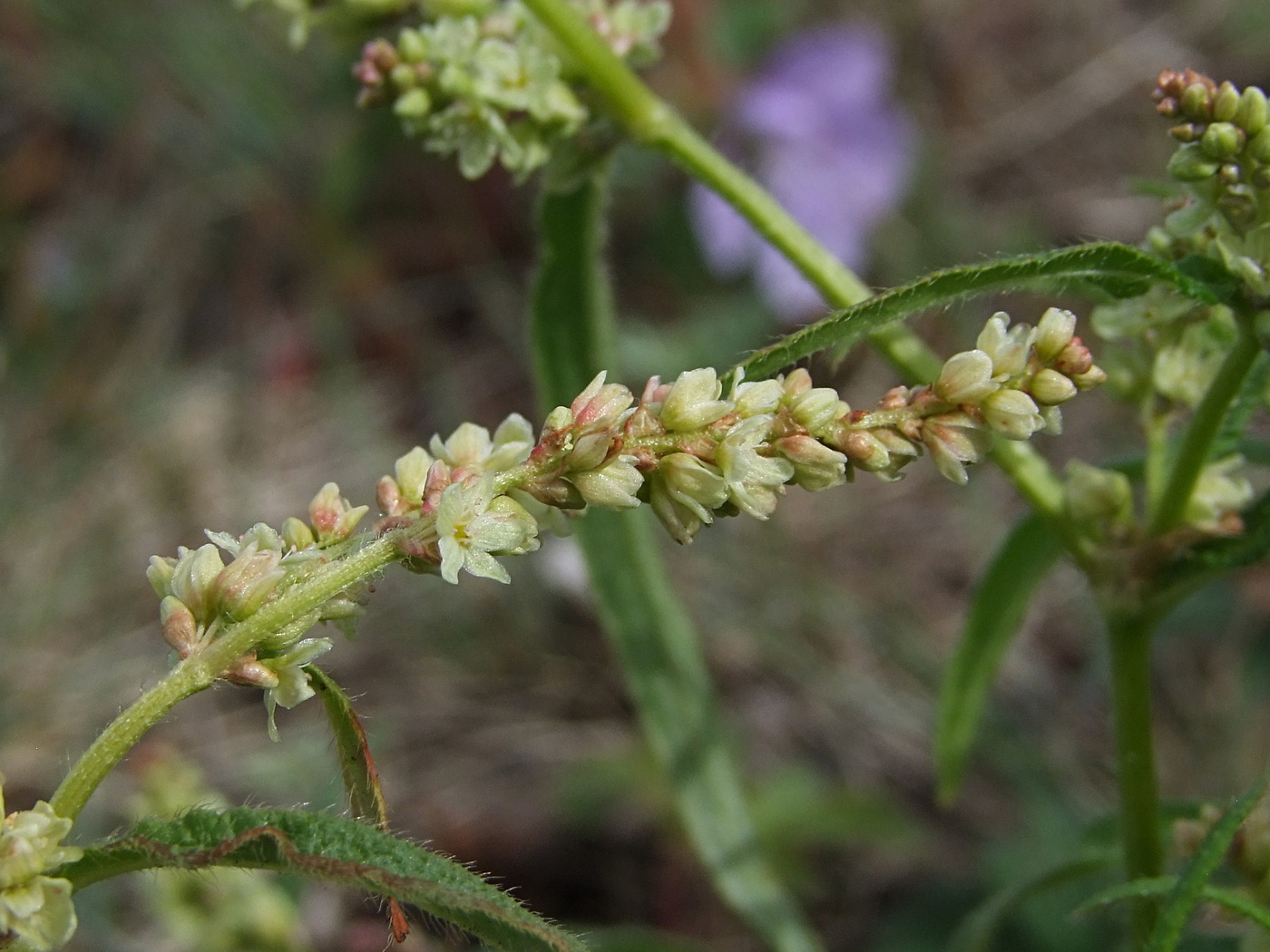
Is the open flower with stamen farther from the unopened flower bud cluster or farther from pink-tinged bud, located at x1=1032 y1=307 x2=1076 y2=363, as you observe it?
pink-tinged bud, located at x1=1032 y1=307 x2=1076 y2=363

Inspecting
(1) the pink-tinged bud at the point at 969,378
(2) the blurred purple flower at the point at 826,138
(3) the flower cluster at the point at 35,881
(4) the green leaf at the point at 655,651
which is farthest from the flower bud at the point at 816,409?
(2) the blurred purple flower at the point at 826,138

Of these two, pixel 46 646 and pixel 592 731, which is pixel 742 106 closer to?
pixel 592 731

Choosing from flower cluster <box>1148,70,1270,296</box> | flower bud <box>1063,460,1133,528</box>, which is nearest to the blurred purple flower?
flower bud <box>1063,460,1133,528</box>

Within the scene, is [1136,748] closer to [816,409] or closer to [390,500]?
[816,409]

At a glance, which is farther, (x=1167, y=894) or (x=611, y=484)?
(x=1167, y=894)

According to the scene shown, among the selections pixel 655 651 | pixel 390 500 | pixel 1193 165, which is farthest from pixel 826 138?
pixel 390 500

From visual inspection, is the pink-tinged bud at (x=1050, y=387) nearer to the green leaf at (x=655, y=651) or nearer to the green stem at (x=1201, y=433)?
the green stem at (x=1201, y=433)

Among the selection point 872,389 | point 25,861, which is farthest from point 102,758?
point 872,389
